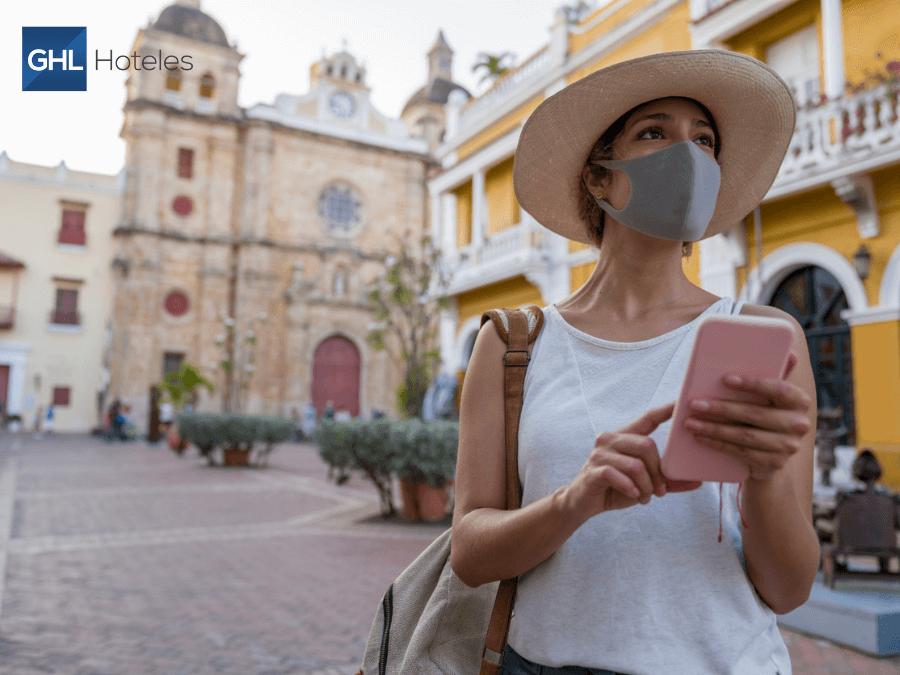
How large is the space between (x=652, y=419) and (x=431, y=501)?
867 cm

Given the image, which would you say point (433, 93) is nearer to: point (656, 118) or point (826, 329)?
point (826, 329)

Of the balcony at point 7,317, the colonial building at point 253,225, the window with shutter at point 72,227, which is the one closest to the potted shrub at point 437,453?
the colonial building at point 253,225

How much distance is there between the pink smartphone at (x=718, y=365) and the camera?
0.98 metres

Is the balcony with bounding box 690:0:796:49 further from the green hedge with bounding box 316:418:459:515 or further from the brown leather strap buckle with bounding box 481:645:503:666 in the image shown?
the brown leather strap buckle with bounding box 481:645:503:666

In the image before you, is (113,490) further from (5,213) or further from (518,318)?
(5,213)

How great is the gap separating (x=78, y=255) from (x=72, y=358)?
4571mm

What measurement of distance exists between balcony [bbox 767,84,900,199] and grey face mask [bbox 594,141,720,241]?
7522 mm

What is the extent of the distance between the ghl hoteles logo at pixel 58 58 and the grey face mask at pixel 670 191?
151 inches

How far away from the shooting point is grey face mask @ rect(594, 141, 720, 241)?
4.57 feet

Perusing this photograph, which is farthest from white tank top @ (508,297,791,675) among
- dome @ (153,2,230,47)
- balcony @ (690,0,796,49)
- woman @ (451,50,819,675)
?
dome @ (153,2,230,47)

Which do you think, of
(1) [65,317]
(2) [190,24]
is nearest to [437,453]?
(1) [65,317]

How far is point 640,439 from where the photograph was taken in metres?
1.04

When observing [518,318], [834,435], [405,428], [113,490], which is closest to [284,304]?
[113,490]

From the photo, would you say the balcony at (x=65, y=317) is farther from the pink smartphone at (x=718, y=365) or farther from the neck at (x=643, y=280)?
the pink smartphone at (x=718, y=365)
